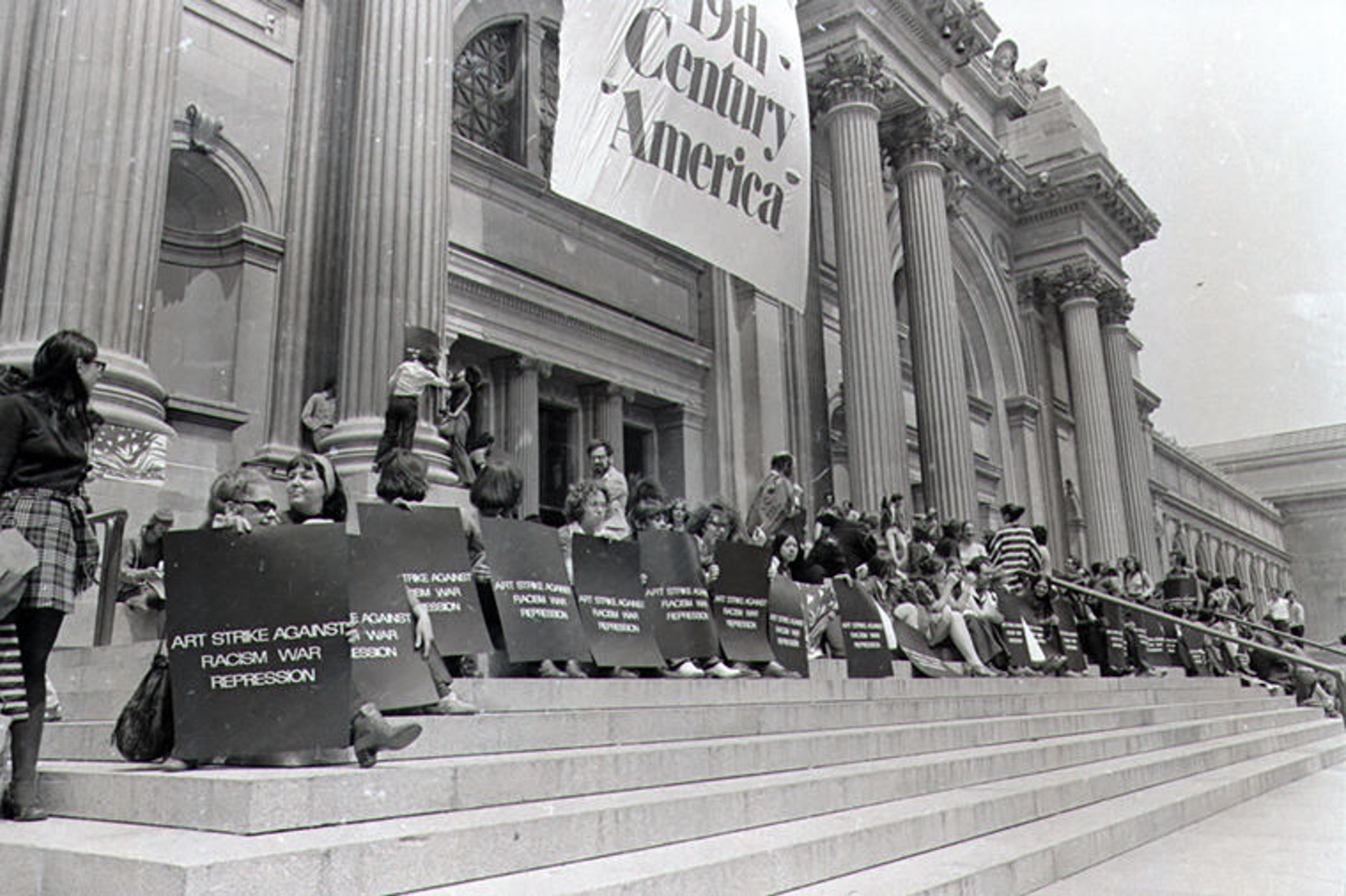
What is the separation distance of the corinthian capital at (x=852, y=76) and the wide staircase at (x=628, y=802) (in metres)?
14.0

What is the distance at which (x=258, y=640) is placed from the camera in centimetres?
387

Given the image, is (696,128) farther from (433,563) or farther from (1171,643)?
(1171,643)

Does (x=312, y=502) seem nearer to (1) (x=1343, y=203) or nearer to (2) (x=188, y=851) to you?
(2) (x=188, y=851)

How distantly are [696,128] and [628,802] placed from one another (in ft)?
29.2

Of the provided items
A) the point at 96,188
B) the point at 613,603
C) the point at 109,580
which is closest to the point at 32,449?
the point at 613,603

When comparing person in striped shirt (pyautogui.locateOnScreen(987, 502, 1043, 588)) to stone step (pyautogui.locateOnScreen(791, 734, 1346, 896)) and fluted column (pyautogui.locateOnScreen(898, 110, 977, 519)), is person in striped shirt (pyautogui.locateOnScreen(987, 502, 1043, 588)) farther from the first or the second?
fluted column (pyautogui.locateOnScreen(898, 110, 977, 519))

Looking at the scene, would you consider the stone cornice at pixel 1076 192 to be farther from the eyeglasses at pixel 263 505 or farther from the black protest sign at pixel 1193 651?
the eyeglasses at pixel 263 505

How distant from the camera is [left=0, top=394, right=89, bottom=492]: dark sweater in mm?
3713

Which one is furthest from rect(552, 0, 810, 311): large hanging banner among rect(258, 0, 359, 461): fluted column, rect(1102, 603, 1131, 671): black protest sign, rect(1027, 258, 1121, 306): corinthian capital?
rect(1027, 258, 1121, 306): corinthian capital

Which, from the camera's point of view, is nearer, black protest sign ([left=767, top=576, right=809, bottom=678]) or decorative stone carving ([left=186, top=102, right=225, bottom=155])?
black protest sign ([left=767, top=576, right=809, bottom=678])

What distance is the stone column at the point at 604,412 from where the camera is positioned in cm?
1784

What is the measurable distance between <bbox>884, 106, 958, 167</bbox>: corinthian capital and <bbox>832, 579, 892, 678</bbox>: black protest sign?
14.7m

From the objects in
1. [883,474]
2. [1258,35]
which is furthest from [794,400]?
[1258,35]

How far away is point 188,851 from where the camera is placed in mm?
2812
